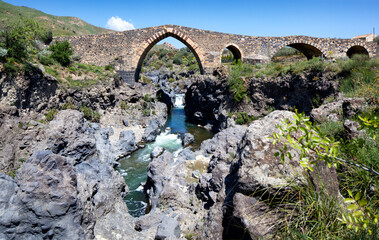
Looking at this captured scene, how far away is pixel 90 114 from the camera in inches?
568

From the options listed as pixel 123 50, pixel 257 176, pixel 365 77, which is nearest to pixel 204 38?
pixel 123 50

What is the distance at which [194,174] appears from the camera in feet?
24.3

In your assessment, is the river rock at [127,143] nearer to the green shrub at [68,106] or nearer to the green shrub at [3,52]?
the green shrub at [68,106]

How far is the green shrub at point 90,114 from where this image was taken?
1423cm

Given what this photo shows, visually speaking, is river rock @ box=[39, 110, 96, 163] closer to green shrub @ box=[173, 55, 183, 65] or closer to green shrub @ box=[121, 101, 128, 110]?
green shrub @ box=[121, 101, 128, 110]

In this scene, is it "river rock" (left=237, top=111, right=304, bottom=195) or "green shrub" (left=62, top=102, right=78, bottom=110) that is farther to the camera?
"green shrub" (left=62, top=102, right=78, bottom=110)

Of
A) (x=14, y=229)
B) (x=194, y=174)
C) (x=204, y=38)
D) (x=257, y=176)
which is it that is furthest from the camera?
(x=204, y=38)

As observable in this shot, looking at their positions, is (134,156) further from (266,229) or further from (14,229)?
(266,229)

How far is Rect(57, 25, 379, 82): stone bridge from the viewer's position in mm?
18406

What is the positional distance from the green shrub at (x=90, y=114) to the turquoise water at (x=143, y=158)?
450 centimetres

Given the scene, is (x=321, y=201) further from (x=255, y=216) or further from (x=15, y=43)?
(x=15, y=43)

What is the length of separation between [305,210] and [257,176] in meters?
0.72

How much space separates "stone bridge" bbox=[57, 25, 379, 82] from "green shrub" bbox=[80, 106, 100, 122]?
5.29 meters

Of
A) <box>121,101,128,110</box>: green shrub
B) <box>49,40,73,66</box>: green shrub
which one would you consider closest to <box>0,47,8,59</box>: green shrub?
<box>49,40,73,66</box>: green shrub
